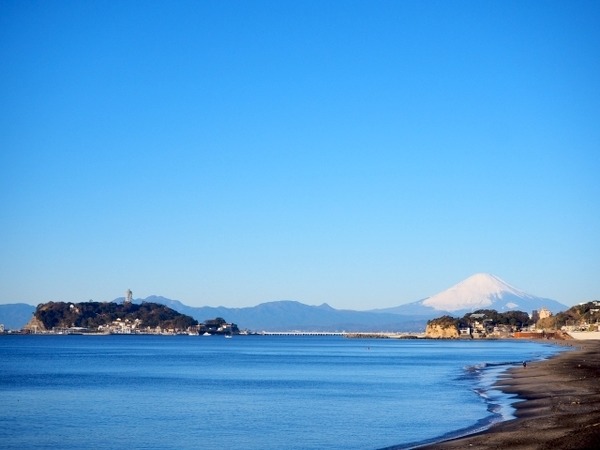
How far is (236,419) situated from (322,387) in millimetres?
20460

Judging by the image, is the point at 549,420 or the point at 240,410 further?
the point at 240,410

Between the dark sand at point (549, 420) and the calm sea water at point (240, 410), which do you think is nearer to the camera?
the dark sand at point (549, 420)

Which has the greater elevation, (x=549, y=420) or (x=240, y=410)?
(x=549, y=420)

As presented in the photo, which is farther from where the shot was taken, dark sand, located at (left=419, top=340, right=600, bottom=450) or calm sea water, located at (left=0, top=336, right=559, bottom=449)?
calm sea water, located at (left=0, top=336, right=559, bottom=449)

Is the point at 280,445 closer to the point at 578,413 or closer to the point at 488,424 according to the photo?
the point at 488,424

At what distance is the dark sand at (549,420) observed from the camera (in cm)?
2520

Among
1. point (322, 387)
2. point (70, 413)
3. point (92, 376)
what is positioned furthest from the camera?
point (92, 376)

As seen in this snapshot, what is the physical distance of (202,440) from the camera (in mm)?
32188

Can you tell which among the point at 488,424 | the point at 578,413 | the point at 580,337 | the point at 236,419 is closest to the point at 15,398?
the point at 236,419

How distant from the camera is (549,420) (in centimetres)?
3189

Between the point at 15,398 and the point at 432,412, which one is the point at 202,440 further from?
the point at 15,398

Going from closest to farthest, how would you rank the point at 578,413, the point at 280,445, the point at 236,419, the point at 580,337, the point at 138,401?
the point at 280,445
the point at 578,413
the point at 236,419
the point at 138,401
the point at 580,337

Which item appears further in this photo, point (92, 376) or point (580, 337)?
point (580, 337)

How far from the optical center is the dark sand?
82.7 feet
